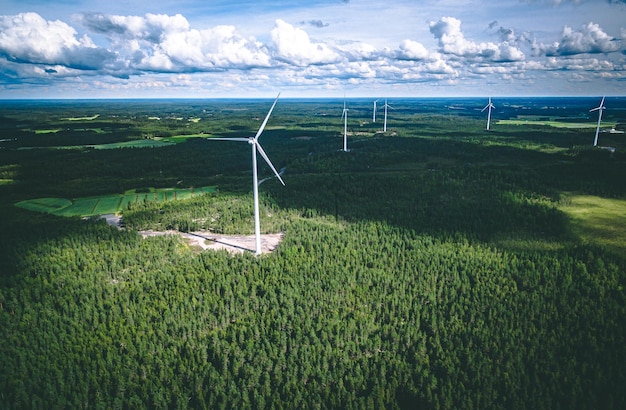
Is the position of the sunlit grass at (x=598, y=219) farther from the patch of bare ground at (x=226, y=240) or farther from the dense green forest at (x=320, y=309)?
the patch of bare ground at (x=226, y=240)

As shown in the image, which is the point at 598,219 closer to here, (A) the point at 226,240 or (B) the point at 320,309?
(B) the point at 320,309

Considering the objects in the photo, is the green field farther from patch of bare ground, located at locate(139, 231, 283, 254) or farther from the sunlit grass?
the sunlit grass

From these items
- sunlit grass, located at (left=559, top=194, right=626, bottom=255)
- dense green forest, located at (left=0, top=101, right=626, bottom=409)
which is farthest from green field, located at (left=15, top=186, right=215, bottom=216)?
sunlit grass, located at (left=559, top=194, right=626, bottom=255)

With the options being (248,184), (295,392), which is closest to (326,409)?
(295,392)

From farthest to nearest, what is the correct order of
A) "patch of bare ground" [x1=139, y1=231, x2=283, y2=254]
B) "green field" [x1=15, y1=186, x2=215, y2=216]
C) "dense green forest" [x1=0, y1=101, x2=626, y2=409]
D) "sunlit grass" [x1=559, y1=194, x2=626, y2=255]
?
"green field" [x1=15, y1=186, x2=215, y2=216] → "sunlit grass" [x1=559, y1=194, x2=626, y2=255] → "patch of bare ground" [x1=139, y1=231, x2=283, y2=254] → "dense green forest" [x1=0, y1=101, x2=626, y2=409]

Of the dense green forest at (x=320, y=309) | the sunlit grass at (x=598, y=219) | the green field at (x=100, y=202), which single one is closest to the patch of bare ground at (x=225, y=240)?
the dense green forest at (x=320, y=309)

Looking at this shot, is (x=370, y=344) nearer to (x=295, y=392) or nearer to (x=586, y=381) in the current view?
(x=295, y=392)
